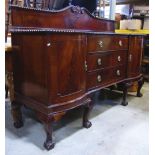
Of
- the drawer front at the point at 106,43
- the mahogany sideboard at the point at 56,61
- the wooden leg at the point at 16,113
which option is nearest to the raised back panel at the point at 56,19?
the mahogany sideboard at the point at 56,61

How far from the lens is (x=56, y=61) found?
1.37 metres

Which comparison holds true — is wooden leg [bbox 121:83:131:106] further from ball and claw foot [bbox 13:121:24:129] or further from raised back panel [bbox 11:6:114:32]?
ball and claw foot [bbox 13:121:24:129]

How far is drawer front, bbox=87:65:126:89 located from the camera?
1.77 metres

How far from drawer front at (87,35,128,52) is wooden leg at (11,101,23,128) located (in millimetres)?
779

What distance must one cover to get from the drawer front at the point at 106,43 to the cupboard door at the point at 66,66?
0.14 m

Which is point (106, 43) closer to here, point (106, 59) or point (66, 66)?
point (106, 59)

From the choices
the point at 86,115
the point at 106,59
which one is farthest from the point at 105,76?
the point at 86,115

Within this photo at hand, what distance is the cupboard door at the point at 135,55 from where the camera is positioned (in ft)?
7.47

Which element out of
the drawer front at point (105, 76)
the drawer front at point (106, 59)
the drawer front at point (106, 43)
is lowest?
the drawer front at point (105, 76)

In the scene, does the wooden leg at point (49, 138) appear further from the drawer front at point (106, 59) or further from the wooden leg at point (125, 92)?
the wooden leg at point (125, 92)

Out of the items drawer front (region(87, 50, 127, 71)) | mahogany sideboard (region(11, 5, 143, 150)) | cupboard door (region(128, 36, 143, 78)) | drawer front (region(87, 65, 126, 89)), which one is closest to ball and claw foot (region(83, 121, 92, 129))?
mahogany sideboard (region(11, 5, 143, 150))

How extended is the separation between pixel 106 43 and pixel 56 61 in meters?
0.68
